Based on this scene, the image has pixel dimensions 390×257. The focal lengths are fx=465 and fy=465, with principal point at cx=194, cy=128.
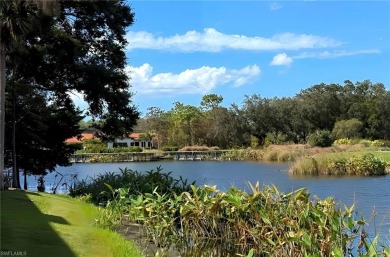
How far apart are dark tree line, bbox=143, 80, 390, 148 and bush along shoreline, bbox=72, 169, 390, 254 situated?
46931mm

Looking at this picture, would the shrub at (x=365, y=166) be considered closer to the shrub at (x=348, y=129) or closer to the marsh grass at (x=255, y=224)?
the marsh grass at (x=255, y=224)

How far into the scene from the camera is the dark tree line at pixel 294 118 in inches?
2181

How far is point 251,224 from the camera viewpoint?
7.71 meters

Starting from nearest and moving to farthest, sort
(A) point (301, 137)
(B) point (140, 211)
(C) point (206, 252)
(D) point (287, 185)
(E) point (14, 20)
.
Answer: (C) point (206, 252), (B) point (140, 211), (E) point (14, 20), (D) point (287, 185), (A) point (301, 137)

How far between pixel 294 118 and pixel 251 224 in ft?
172

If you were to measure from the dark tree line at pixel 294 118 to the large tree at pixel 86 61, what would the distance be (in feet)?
130

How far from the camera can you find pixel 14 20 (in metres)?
12.4

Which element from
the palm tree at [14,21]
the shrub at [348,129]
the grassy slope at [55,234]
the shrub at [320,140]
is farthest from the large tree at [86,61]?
the shrub at [348,129]

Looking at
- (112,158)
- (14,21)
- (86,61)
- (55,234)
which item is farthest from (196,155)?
(55,234)

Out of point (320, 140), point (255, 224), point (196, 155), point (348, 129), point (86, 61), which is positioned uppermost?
point (86, 61)

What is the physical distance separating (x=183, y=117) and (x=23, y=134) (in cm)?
4912

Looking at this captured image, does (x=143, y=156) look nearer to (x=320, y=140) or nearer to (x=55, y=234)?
(x=320, y=140)

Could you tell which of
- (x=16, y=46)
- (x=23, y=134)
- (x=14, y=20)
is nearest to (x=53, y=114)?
(x=23, y=134)

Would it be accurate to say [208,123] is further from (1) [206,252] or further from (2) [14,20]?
(1) [206,252]
